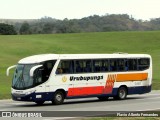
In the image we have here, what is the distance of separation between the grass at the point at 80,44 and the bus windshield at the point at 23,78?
37.4m

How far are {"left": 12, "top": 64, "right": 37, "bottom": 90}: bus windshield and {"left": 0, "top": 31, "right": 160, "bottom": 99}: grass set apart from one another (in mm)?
37425

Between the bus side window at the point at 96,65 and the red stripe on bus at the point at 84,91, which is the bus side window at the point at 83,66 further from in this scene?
the red stripe on bus at the point at 84,91

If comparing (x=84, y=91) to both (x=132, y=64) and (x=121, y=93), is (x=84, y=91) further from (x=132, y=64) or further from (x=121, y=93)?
(x=132, y=64)

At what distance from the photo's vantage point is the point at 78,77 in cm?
2803

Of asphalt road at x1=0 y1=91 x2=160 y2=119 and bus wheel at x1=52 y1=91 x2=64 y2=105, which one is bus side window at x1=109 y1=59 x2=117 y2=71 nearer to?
asphalt road at x1=0 y1=91 x2=160 y2=119

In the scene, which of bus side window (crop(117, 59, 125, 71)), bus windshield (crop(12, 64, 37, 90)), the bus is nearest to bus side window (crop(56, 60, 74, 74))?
the bus

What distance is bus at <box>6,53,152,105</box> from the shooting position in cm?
2627

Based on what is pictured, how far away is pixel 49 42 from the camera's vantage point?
9081 centimetres

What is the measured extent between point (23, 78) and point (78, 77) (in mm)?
3155

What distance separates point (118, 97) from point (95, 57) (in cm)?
285

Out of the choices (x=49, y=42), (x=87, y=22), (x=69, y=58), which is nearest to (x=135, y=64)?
(x=69, y=58)

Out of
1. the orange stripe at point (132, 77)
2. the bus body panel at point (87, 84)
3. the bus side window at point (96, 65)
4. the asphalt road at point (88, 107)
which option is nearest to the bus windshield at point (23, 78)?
the bus body panel at point (87, 84)

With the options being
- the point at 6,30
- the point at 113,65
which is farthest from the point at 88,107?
the point at 6,30

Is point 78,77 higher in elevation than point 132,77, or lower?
higher
